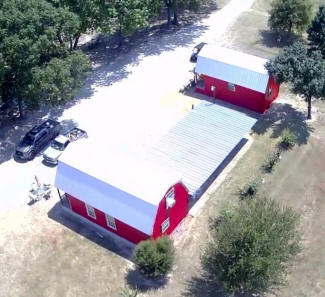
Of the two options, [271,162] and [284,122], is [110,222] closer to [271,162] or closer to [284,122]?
[271,162]

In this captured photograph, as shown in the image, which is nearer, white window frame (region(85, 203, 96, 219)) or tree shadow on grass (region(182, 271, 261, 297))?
tree shadow on grass (region(182, 271, 261, 297))

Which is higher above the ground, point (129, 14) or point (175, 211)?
point (129, 14)

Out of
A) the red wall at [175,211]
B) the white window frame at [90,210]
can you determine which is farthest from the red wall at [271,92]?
the white window frame at [90,210]

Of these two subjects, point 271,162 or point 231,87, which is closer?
point 271,162

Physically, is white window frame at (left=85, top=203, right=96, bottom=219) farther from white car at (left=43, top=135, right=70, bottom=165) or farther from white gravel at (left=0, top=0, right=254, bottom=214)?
white car at (left=43, top=135, right=70, bottom=165)

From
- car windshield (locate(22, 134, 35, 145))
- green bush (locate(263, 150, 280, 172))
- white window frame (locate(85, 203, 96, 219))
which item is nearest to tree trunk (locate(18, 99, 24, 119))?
car windshield (locate(22, 134, 35, 145))

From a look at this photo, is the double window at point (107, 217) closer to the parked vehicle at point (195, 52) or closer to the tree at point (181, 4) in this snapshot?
the parked vehicle at point (195, 52)

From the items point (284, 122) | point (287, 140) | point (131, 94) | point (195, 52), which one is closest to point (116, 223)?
point (287, 140)
